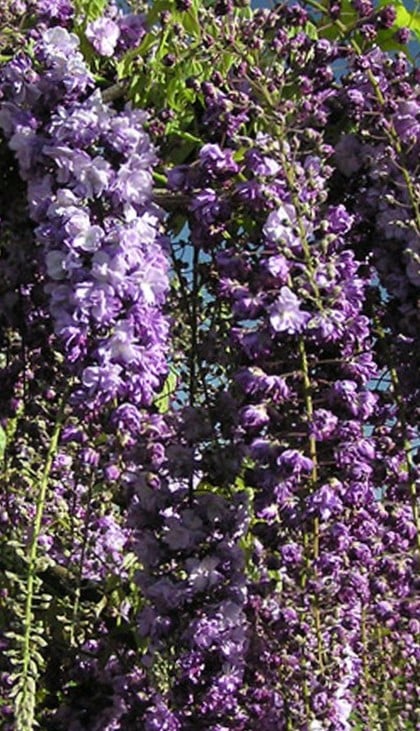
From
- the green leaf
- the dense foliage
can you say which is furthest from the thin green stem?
the green leaf

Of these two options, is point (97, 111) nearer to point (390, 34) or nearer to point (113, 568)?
point (390, 34)

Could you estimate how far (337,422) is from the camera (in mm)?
1471

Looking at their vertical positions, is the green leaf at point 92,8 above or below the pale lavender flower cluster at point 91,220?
above

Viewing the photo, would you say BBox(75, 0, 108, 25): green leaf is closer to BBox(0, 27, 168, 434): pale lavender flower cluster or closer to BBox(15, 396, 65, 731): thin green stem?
BBox(0, 27, 168, 434): pale lavender flower cluster

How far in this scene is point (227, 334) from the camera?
5.35ft

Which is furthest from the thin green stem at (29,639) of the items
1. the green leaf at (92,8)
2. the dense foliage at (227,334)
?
the green leaf at (92,8)

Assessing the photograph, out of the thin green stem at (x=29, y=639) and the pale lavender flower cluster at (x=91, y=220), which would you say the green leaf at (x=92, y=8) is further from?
the thin green stem at (x=29, y=639)

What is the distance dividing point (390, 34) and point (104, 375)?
25.2 inches

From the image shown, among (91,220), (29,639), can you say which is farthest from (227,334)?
(29,639)

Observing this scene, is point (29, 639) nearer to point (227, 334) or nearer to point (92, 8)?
point (227, 334)

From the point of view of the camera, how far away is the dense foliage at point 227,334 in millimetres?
1462

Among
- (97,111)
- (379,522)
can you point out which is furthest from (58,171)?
(379,522)

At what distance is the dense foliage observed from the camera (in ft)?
4.80

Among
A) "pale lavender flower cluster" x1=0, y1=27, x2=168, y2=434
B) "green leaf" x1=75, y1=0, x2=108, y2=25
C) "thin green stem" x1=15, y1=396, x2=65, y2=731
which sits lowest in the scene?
"thin green stem" x1=15, y1=396, x2=65, y2=731
